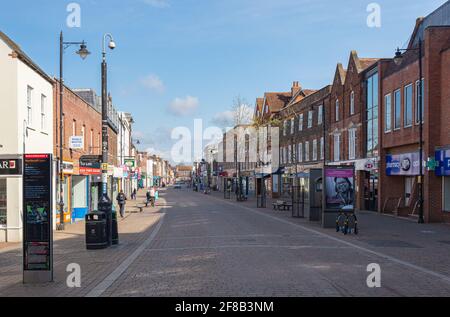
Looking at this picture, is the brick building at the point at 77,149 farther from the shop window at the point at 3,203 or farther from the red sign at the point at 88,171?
the shop window at the point at 3,203

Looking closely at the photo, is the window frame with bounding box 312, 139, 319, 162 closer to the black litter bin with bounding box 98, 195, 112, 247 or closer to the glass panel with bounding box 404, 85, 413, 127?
the glass panel with bounding box 404, 85, 413, 127

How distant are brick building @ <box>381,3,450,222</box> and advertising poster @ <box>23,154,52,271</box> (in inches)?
755

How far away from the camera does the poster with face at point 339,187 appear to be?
2231cm

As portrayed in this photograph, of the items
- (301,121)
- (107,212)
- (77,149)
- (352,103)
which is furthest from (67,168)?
(301,121)

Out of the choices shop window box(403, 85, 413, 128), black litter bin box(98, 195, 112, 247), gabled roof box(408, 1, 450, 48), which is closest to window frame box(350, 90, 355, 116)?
gabled roof box(408, 1, 450, 48)

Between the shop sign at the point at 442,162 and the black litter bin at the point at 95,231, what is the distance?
1614 cm

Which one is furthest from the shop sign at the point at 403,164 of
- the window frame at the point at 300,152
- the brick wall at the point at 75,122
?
the window frame at the point at 300,152

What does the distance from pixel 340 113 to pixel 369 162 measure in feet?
26.4

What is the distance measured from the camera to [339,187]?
22.4 meters

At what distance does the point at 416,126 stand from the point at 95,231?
729 inches

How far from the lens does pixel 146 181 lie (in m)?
126

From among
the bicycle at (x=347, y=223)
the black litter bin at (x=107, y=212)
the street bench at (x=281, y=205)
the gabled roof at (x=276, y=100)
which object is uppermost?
the gabled roof at (x=276, y=100)

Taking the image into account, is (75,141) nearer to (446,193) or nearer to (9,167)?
(9,167)

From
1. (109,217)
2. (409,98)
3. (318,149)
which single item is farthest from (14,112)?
(318,149)
